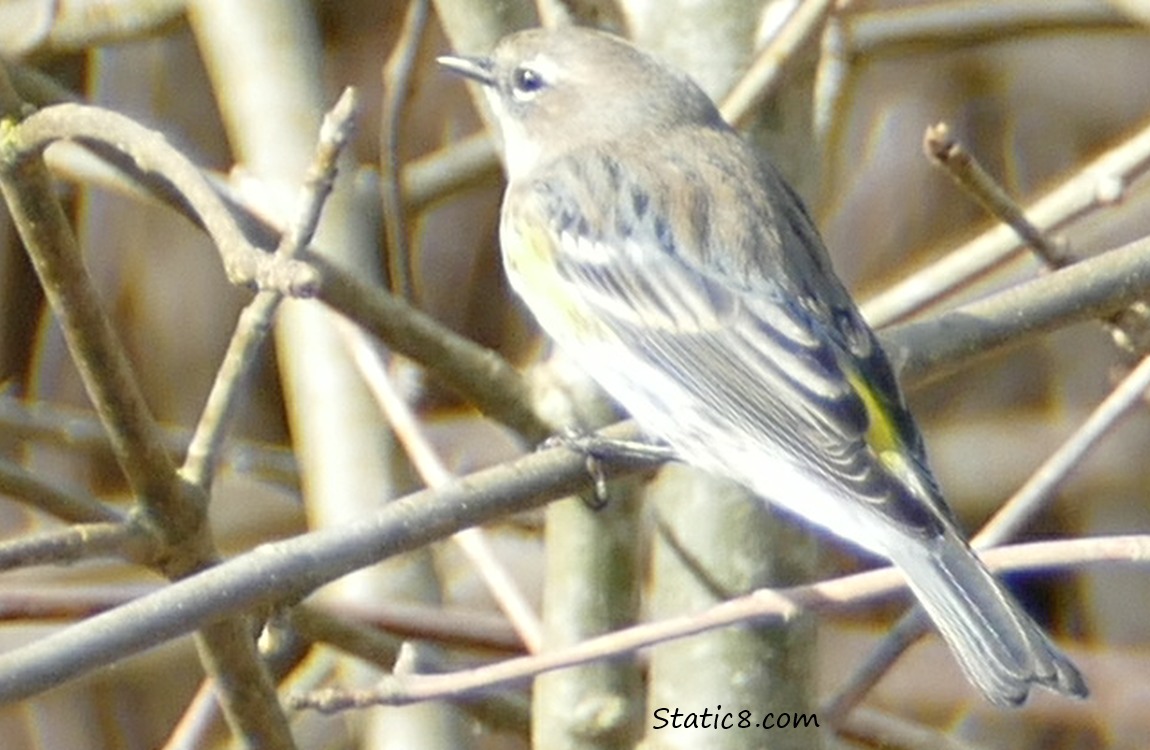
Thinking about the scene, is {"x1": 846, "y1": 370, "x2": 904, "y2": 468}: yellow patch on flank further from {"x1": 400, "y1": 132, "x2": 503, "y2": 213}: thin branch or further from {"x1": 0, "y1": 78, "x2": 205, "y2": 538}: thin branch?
{"x1": 400, "y1": 132, "x2": 503, "y2": 213}: thin branch

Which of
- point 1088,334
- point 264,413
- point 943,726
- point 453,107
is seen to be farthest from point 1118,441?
point 264,413

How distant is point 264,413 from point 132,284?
1.44 feet

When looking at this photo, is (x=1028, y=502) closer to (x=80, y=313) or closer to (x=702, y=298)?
(x=702, y=298)

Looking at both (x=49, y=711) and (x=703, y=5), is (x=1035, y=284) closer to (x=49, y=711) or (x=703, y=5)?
(x=703, y=5)

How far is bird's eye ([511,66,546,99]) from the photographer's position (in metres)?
2.56

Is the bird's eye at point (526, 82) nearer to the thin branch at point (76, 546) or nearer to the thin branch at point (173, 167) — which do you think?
the thin branch at point (173, 167)

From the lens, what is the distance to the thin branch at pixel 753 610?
142cm

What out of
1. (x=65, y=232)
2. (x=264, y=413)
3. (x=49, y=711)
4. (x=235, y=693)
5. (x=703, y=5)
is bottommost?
(x=235, y=693)

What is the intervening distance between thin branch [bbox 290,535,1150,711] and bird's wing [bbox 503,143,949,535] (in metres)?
0.50

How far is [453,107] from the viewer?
4.23 meters

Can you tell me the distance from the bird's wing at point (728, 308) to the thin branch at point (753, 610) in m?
0.50

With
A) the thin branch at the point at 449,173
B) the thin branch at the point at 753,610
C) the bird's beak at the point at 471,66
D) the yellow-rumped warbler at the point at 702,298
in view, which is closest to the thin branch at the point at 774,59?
the yellow-rumped warbler at the point at 702,298

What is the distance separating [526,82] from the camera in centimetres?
261

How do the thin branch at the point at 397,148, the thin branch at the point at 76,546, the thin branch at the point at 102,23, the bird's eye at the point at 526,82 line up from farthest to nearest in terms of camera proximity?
1. the thin branch at the point at 102,23
2. the bird's eye at the point at 526,82
3. the thin branch at the point at 397,148
4. the thin branch at the point at 76,546
